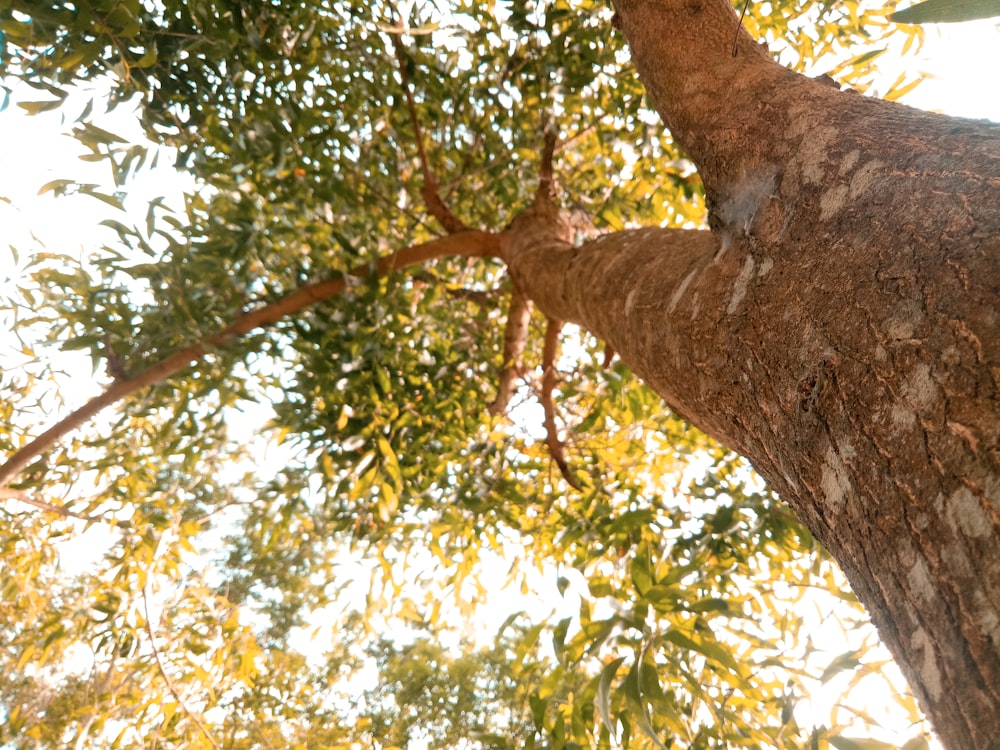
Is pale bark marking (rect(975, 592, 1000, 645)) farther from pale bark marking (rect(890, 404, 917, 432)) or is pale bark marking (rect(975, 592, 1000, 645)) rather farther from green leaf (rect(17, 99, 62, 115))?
green leaf (rect(17, 99, 62, 115))

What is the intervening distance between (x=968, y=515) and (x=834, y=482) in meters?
0.14

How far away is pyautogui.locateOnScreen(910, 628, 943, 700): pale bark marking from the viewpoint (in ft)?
1.58

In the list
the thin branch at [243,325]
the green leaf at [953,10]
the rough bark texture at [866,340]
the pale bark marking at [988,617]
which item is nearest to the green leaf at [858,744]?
the rough bark texture at [866,340]

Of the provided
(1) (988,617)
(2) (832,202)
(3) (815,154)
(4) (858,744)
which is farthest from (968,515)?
(4) (858,744)

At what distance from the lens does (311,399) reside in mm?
2691

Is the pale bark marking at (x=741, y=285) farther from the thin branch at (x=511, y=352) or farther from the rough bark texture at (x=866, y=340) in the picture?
the thin branch at (x=511, y=352)

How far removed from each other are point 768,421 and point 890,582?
223mm

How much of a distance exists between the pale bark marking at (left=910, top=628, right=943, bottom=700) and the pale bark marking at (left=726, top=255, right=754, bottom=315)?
1.39 feet

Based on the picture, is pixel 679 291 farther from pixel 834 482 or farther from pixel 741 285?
pixel 834 482

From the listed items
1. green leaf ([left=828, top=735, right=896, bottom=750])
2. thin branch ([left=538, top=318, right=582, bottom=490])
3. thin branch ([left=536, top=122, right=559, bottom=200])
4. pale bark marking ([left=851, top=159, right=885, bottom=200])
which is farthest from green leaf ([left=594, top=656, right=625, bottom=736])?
thin branch ([left=536, top=122, right=559, bottom=200])

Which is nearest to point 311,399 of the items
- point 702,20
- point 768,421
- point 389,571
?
point 389,571

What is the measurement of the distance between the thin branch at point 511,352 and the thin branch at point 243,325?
0.33 meters

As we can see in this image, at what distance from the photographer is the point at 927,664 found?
494 mm

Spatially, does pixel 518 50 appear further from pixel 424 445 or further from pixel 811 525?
pixel 811 525
